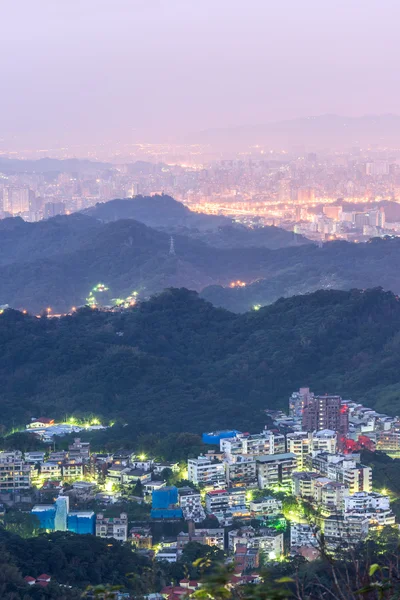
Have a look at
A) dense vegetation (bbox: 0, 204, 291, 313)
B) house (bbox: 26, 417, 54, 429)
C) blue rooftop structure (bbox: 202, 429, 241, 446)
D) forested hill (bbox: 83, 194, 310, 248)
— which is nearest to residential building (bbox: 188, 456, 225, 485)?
blue rooftop structure (bbox: 202, 429, 241, 446)

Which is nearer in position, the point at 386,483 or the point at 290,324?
the point at 386,483

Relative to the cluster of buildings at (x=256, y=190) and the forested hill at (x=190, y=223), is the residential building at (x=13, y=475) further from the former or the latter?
the cluster of buildings at (x=256, y=190)

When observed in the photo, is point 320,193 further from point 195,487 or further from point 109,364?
point 195,487

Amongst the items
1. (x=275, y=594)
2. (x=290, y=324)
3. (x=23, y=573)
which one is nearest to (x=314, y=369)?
(x=290, y=324)

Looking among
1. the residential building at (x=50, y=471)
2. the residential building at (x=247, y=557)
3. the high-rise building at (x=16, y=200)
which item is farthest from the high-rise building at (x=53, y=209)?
the residential building at (x=247, y=557)

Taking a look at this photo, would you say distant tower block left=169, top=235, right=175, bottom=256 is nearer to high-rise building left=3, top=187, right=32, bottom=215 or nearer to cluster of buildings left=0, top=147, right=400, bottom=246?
cluster of buildings left=0, top=147, right=400, bottom=246

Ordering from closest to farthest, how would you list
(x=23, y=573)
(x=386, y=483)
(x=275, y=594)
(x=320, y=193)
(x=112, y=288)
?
(x=275, y=594)
(x=23, y=573)
(x=386, y=483)
(x=112, y=288)
(x=320, y=193)

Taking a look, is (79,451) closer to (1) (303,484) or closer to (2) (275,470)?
(2) (275,470)
